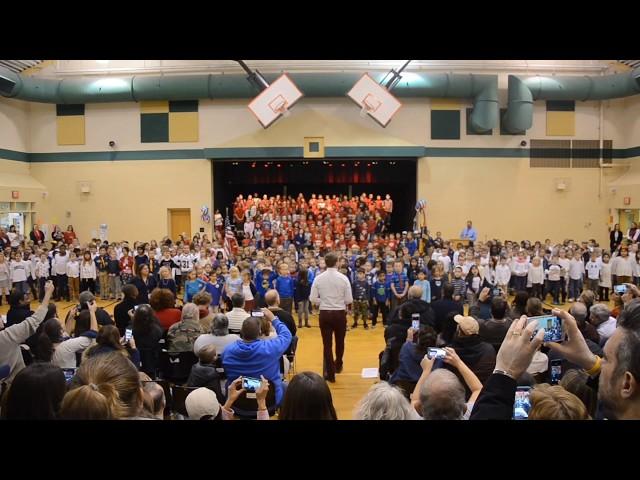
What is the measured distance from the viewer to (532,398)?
2.46m

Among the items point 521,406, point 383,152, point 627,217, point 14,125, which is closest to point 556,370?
point 521,406

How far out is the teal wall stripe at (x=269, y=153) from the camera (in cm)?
2064

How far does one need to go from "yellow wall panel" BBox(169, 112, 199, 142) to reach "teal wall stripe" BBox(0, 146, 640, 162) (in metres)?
0.51

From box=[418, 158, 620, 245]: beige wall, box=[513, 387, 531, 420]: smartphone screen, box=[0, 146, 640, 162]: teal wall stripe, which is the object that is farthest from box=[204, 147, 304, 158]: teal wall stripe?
box=[513, 387, 531, 420]: smartphone screen

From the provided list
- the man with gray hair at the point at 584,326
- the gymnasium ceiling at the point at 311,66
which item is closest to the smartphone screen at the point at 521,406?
the man with gray hair at the point at 584,326

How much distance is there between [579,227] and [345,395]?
17365 millimetres

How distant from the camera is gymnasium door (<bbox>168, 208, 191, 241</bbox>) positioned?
21609 mm

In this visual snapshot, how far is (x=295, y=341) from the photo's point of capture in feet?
24.8

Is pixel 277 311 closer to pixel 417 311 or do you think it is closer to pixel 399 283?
pixel 417 311

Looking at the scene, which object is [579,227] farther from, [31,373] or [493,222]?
[31,373]

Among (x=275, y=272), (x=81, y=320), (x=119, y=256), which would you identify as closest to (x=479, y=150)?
(x=275, y=272)

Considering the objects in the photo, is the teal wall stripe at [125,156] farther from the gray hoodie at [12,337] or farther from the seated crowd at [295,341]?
the gray hoodie at [12,337]

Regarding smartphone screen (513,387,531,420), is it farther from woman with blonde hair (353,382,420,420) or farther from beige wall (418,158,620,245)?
beige wall (418,158,620,245)

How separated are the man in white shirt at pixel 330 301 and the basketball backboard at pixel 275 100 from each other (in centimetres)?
1236
